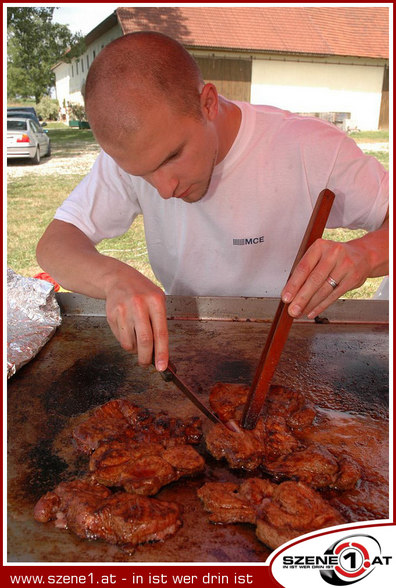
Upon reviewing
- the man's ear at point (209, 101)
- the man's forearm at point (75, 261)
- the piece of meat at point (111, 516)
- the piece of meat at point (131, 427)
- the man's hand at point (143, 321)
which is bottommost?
the piece of meat at point (111, 516)

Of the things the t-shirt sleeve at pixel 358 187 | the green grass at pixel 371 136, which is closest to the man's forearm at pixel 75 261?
the t-shirt sleeve at pixel 358 187

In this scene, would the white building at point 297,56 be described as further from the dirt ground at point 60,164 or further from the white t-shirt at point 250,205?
the white t-shirt at point 250,205

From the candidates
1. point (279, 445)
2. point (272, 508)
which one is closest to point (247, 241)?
point (279, 445)

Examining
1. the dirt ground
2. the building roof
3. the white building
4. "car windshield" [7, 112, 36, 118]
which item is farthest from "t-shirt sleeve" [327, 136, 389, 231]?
the white building

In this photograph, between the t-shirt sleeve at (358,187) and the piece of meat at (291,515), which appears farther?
the t-shirt sleeve at (358,187)

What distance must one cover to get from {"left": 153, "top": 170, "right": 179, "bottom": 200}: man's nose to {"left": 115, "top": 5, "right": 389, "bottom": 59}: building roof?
1581 centimetres

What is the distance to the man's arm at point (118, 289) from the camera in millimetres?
1928

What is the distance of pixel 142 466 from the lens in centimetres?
185

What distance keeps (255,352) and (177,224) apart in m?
0.95

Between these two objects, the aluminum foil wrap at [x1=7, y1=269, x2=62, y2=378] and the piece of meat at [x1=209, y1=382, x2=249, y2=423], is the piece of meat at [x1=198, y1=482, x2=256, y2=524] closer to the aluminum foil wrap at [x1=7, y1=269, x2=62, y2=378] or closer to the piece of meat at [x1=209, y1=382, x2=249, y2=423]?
the piece of meat at [x1=209, y1=382, x2=249, y2=423]

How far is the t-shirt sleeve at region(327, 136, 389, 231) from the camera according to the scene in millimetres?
2693

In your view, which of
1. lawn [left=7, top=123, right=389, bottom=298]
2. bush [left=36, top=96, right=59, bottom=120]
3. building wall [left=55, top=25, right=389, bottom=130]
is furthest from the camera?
bush [left=36, top=96, right=59, bottom=120]

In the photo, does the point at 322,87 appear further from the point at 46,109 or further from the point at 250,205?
the point at 250,205

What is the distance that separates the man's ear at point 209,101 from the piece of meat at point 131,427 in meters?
1.31
